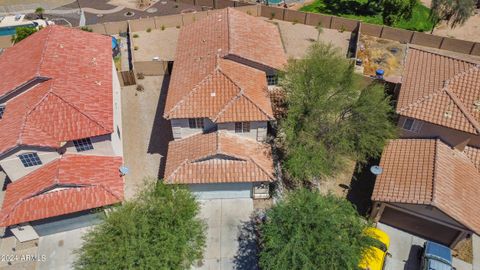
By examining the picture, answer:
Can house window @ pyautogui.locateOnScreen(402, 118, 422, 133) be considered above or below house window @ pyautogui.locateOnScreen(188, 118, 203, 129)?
above

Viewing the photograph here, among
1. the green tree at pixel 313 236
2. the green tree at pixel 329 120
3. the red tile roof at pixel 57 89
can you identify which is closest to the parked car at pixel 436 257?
the green tree at pixel 313 236

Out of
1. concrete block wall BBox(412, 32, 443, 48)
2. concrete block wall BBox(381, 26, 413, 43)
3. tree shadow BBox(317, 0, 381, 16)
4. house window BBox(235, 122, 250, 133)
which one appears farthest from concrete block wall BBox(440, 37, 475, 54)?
house window BBox(235, 122, 250, 133)

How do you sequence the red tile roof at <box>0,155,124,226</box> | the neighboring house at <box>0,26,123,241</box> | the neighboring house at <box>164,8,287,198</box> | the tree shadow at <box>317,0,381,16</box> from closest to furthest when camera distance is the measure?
the red tile roof at <box>0,155,124,226</box>, the neighboring house at <box>0,26,123,241</box>, the neighboring house at <box>164,8,287,198</box>, the tree shadow at <box>317,0,381,16</box>

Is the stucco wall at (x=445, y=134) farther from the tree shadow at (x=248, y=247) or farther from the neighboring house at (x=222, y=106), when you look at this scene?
the tree shadow at (x=248, y=247)

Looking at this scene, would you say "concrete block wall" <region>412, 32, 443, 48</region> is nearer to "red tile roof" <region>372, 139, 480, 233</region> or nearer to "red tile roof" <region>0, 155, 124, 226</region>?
"red tile roof" <region>372, 139, 480, 233</region>

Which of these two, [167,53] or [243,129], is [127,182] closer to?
[243,129]

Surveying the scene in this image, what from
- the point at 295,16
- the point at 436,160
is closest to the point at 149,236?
the point at 436,160
